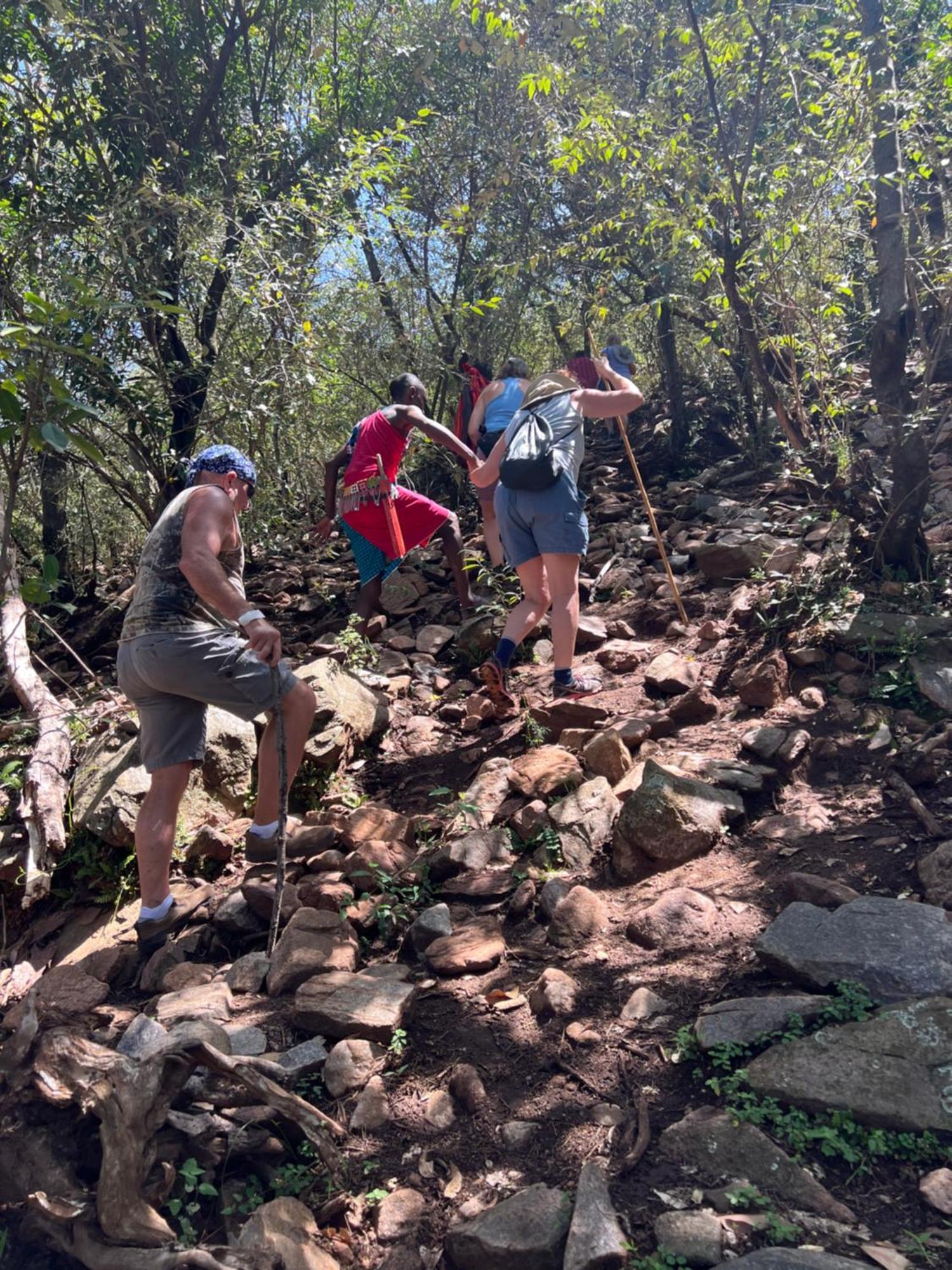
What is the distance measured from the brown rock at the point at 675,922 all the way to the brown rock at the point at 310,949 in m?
0.92

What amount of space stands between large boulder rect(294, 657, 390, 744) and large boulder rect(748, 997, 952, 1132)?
286 centimetres

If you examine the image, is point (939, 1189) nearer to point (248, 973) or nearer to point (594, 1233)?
point (594, 1233)

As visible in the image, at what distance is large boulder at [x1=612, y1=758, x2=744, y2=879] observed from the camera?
3.32m

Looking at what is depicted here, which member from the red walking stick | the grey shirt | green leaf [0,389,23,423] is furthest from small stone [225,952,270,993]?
the red walking stick

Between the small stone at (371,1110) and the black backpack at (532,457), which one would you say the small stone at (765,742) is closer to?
the black backpack at (532,457)

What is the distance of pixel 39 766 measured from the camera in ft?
14.3

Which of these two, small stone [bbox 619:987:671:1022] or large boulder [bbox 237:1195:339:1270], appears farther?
small stone [bbox 619:987:671:1022]

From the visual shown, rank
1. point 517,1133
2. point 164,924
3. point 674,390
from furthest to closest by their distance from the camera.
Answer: point 674,390 → point 164,924 → point 517,1133

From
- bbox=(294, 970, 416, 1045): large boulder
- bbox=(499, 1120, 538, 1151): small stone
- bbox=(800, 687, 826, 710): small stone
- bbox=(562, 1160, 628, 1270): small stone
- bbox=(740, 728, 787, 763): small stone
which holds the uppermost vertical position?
bbox=(800, 687, 826, 710): small stone

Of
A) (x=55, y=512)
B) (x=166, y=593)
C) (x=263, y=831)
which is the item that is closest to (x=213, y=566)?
(x=166, y=593)

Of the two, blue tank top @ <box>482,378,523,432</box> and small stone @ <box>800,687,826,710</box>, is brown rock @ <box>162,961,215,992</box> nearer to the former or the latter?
small stone @ <box>800,687,826,710</box>

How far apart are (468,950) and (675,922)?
66 cm

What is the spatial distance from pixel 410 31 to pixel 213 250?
5.31m

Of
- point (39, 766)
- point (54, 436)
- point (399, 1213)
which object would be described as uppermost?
point (54, 436)
